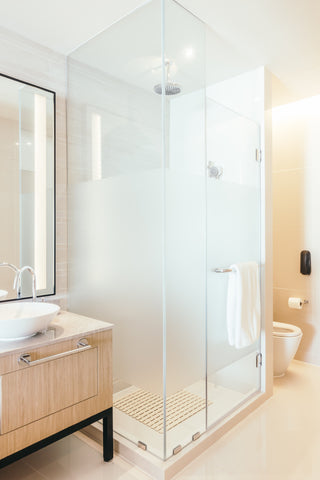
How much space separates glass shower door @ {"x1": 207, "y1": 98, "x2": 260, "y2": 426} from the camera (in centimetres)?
207

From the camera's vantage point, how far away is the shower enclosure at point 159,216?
1.74 meters

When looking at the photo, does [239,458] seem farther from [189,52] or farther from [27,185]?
[189,52]

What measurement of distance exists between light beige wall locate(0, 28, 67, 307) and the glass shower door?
3.20 ft

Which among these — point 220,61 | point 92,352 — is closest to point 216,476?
point 92,352

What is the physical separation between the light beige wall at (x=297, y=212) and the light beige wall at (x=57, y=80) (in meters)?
2.09

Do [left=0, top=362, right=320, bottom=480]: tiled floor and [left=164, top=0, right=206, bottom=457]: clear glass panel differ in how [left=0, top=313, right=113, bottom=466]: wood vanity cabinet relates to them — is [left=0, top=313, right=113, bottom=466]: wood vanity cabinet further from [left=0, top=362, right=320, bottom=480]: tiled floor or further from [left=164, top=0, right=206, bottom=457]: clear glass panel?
[left=164, top=0, right=206, bottom=457]: clear glass panel

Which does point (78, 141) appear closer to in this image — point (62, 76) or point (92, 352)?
point (62, 76)

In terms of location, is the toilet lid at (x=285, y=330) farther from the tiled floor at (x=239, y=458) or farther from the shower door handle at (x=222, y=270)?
the shower door handle at (x=222, y=270)

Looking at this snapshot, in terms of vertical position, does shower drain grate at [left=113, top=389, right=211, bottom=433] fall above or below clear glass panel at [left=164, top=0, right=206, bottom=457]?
below

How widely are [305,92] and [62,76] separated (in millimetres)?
1982

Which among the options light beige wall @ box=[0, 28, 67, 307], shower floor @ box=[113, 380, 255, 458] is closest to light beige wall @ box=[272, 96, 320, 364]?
shower floor @ box=[113, 380, 255, 458]

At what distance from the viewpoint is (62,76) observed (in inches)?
90.2

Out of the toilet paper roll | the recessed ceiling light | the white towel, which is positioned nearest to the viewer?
the recessed ceiling light

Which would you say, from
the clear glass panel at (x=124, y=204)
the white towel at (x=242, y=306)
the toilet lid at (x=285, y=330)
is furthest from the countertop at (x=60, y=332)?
the toilet lid at (x=285, y=330)
